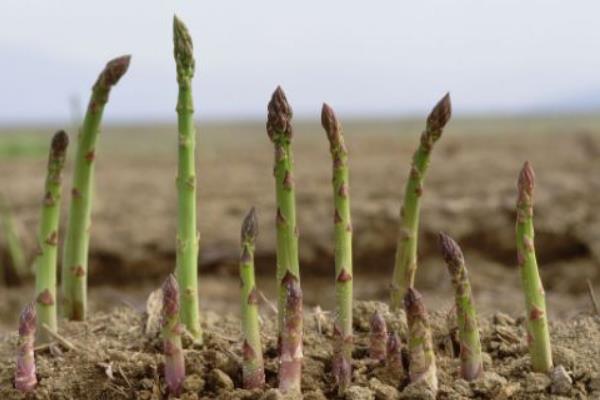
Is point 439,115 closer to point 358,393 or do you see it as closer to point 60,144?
point 358,393

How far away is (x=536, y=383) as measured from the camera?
2.64m

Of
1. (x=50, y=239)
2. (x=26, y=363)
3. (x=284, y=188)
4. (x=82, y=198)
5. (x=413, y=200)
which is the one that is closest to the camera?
(x=284, y=188)

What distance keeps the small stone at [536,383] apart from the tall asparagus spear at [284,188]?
0.72m

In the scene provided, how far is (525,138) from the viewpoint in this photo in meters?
16.8

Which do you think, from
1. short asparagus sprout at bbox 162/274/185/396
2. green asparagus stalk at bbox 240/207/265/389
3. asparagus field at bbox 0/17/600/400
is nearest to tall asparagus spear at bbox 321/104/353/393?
asparagus field at bbox 0/17/600/400

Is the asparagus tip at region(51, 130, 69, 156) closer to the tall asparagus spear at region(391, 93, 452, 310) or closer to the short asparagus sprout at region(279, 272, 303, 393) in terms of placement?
the short asparagus sprout at region(279, 272, 303, 393)

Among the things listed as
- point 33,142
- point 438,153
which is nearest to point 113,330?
point 438,153

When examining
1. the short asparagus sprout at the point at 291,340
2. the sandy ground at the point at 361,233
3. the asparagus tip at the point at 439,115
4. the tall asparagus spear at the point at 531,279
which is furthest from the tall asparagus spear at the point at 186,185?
the sandy ground at the point at 361,233

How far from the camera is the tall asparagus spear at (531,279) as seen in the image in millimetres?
2619

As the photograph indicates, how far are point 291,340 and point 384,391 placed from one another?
29 cm

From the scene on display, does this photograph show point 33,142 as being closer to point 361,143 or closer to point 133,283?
point 361,143

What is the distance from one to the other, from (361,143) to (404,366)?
1491 cm

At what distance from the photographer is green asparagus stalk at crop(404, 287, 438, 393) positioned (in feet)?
8.21

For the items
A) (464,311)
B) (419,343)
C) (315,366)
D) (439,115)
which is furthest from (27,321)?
(439,115)
